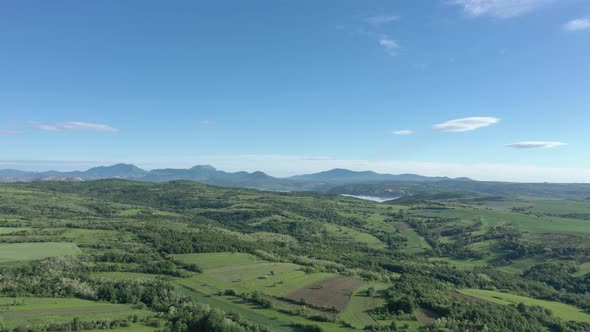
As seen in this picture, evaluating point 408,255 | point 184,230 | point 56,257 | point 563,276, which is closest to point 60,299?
point 56,257

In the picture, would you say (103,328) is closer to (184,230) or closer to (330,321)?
(330,321)

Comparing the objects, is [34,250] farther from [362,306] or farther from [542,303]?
[542,303]

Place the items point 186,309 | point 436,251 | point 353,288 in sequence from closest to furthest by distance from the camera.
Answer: point 186,309
point 353,288
point 436,251

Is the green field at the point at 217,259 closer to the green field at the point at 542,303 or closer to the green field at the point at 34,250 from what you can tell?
the green field at the point at 34,250

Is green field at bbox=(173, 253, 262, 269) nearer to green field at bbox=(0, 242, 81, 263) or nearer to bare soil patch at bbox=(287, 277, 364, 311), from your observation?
bare soil patch at bbox=(287, 277, 364, 311)

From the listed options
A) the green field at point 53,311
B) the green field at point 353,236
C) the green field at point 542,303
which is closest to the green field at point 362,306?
the green field at point 542,303

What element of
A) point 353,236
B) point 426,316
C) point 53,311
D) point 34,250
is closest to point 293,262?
point 426,316

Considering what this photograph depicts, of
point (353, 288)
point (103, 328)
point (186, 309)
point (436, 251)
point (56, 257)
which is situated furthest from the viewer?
point (436, 251)
